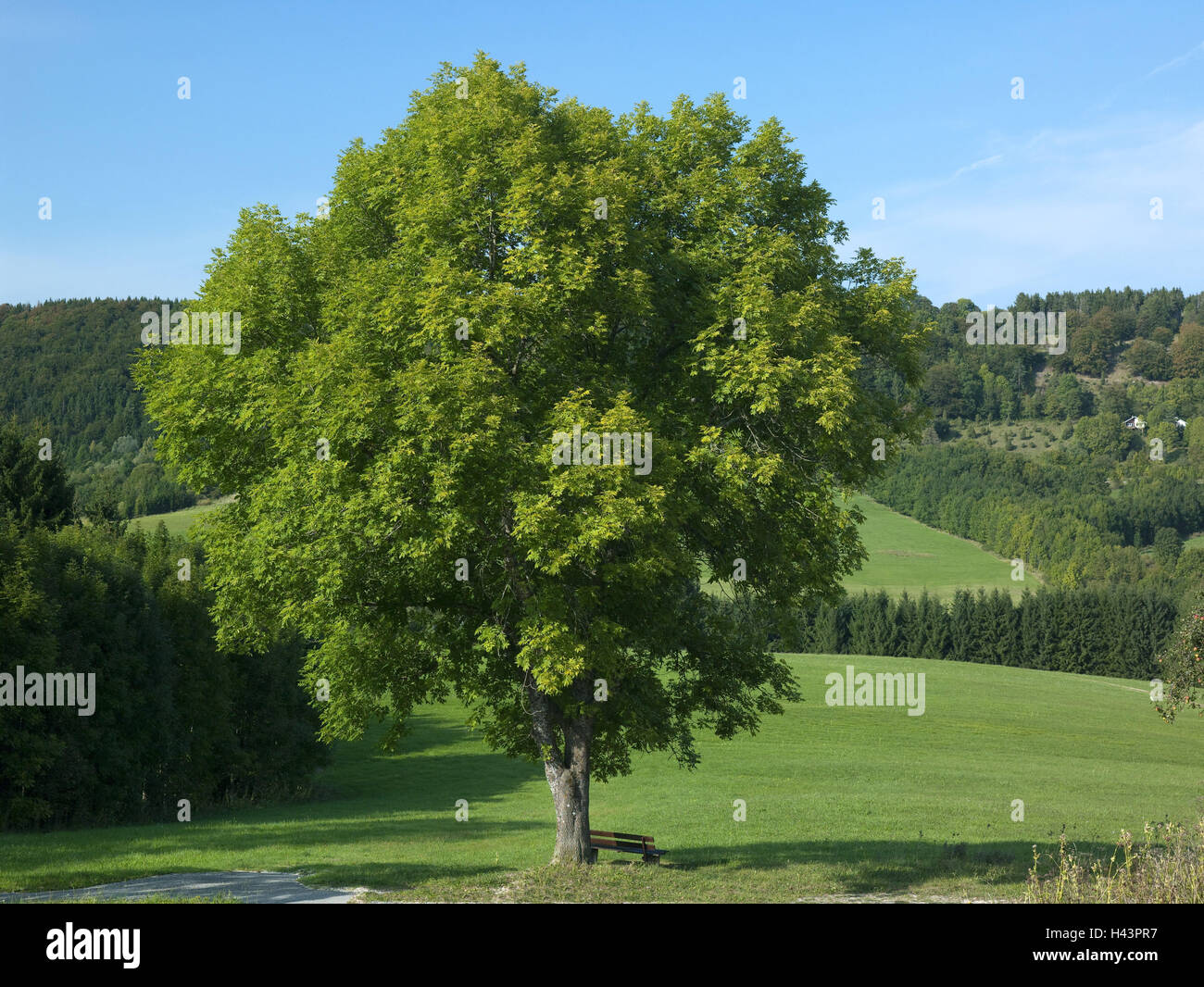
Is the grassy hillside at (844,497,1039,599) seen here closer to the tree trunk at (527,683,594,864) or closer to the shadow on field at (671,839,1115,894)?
the shadow on field at (671,839,1115,894)

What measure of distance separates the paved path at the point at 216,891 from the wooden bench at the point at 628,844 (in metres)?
6.28

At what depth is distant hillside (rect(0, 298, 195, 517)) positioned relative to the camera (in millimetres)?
139250

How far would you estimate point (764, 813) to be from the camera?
36.6m

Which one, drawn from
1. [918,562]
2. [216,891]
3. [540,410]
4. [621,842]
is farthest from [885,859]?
[918,562]

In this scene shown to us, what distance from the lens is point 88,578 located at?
3173cm

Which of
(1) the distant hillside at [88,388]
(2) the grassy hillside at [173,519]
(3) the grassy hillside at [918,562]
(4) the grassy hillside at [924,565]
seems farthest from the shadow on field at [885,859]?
(1) the distant hillside at [88,388]

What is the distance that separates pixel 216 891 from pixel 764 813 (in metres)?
23.8

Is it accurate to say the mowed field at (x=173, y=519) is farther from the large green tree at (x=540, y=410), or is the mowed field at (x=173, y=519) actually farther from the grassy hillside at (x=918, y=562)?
the large green tree at (x=540, y=410)

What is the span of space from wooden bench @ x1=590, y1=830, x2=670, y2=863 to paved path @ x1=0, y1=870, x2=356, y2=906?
6280 mm

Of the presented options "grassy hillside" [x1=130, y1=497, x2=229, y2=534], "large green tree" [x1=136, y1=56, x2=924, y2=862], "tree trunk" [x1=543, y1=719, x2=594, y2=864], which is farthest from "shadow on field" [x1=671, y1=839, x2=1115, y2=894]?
"grassy hillside" [x1=130, y1=497, x2=229, y2=534]

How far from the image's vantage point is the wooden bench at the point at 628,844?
21531mm

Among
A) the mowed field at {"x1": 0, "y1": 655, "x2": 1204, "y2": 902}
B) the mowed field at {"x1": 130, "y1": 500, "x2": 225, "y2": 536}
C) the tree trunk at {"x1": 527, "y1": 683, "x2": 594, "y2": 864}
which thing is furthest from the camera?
the mowed field at {"x1": 130, "y1": 500, "x2": 225, "y2": 536}

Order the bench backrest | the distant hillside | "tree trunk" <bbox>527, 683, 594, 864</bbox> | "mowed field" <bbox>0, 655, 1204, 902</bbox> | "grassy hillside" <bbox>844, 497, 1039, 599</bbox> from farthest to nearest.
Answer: the distant hillside < "grassy hillside" <bbox>844, 497, 1039, 599</bbox> < the bench backrest < "tree trunk" <bbox>527, 683, 594, 864</bbox> < "mowed field" <bbox>0, 655, 1204, 902</bbox>

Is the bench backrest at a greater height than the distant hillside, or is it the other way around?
the distant hillside
